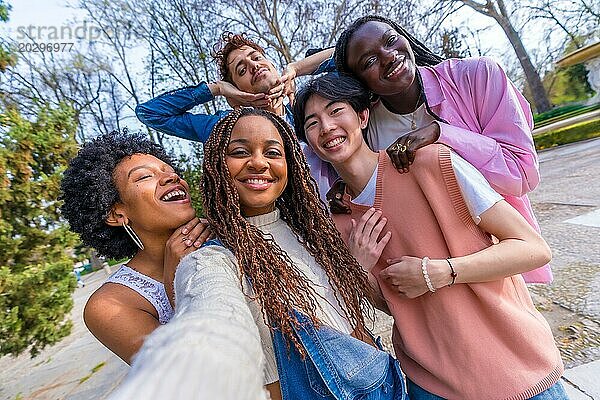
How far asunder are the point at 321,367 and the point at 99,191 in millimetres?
979

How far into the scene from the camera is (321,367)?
1074mm

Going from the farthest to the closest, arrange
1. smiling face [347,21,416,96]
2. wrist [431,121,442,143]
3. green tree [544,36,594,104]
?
green tree [544,36,594,104]
smiling face [347,21,416,96]
wrist [431,121,442,143]

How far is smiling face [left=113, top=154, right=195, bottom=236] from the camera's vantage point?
1.37 m

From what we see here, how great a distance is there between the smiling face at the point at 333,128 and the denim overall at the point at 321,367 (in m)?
0.64

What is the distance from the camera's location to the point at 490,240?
1.31 meters

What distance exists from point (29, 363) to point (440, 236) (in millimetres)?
6980

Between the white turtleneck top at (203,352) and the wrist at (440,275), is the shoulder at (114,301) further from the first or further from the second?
the wrist at (440,275)

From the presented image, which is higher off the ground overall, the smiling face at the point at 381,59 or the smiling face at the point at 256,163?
the smiling face at the point at 381,59

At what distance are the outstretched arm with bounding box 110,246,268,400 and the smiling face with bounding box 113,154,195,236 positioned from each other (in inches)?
26.8

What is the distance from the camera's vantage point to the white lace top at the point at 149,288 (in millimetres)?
1296

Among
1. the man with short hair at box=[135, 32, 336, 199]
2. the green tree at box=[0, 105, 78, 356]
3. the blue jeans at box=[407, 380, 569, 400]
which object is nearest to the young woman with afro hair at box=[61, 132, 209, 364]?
the man with short hair at box=[135, 32, 336, 199]

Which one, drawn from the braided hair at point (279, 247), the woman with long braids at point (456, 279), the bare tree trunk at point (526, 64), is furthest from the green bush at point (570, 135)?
the braided hair at point (279, 247)

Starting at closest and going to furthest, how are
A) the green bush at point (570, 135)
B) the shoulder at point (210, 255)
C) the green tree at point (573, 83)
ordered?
1. the shoulder at point (210, 255)
2. the green bush at point (570, 135)
3. the green tree at point (573, 83)

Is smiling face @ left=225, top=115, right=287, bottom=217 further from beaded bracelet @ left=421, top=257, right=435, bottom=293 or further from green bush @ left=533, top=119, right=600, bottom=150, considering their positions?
green bush @ left=533, top=119, right=600, bottom=150
